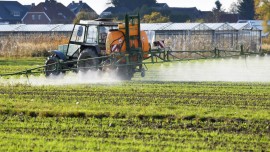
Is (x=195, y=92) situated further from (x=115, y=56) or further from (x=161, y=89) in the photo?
(x=115, y=56)

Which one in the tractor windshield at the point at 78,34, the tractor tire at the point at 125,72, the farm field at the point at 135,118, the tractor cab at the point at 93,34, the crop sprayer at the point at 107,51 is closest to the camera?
the farm field at the point at 135,118

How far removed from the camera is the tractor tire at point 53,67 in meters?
27.4

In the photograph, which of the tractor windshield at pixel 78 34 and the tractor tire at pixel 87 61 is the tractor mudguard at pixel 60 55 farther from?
the tractor tire at pixel 87 61

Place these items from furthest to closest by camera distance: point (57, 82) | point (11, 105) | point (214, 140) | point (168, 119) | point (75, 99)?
1. point (57, 82)
2. point (75, 99)
3. point (11, 105)
4. point (168, 119)
5. point (214, 140)

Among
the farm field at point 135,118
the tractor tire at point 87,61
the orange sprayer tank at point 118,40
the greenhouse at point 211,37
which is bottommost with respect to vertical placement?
the greenhouse at point 211,37

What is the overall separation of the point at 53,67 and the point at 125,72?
2885mm

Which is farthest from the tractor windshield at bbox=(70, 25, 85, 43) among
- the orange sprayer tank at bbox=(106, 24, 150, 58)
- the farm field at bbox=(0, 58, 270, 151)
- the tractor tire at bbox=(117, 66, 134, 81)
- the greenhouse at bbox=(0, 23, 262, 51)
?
the greenhouse at bbox=(0, 23, 262, 51)

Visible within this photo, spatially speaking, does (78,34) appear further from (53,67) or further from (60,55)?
(53,67)

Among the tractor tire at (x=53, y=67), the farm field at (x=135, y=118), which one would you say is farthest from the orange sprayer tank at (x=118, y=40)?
the farm field at (x=135, y=118)

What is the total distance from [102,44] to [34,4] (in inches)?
4129

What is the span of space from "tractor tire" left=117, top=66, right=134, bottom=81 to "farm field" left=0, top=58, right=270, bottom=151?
316 centimetres

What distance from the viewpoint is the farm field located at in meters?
14.0

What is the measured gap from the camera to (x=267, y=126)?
51.9ft

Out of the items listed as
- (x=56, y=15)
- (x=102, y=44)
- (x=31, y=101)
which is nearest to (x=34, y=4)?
(x=56, y=15)
